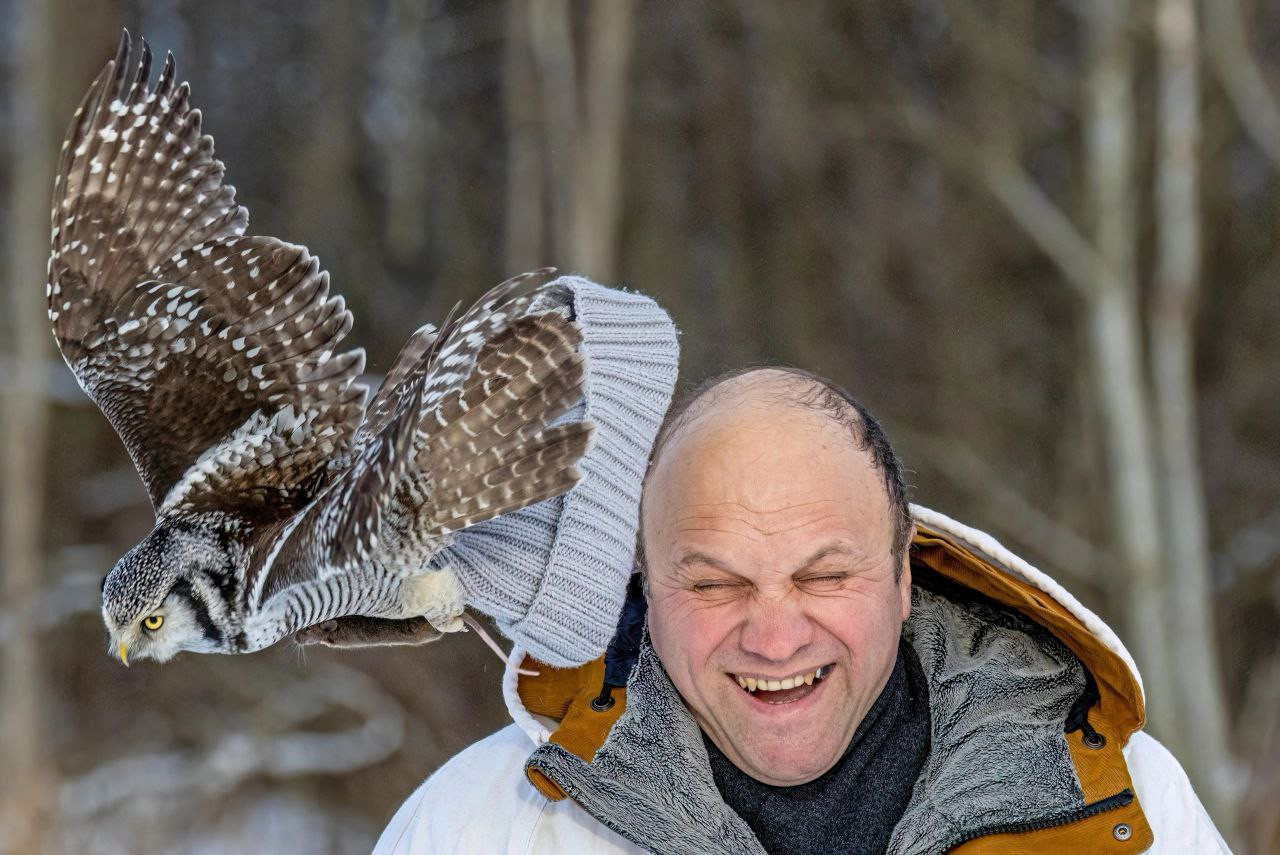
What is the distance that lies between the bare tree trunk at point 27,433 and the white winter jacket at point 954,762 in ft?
19.0

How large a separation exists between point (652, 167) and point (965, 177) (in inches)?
92.4

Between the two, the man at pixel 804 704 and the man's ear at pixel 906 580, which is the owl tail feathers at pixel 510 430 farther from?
the man's ear at pixel 906 580

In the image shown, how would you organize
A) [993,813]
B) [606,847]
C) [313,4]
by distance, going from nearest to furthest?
[993,813] < [606,847] < [313,4]

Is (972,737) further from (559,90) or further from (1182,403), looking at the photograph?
(559,90)

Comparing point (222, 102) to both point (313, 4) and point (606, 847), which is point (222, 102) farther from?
point (606, 847)

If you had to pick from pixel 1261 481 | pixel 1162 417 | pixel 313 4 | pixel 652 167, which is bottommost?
pixel 1261 481

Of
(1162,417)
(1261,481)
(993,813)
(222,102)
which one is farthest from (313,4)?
(993,813)

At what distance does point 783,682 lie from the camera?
6.93 ft

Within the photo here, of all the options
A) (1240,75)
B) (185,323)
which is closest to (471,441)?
(185,323)

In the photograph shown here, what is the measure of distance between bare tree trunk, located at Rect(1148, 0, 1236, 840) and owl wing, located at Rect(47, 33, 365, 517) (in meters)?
6.57

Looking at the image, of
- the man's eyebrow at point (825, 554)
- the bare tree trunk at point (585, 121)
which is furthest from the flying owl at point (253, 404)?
the bare tree trunk at point (585, 121)

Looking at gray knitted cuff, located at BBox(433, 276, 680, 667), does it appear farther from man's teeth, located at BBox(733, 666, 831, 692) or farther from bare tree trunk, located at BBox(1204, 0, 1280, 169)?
bare tree trunk, located at BBox(1204, 0, 1280, 169)

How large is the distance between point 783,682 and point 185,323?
4.06ft

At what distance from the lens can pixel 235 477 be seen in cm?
251
